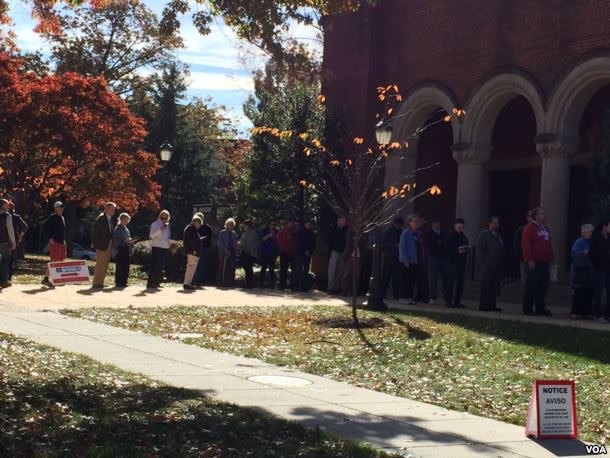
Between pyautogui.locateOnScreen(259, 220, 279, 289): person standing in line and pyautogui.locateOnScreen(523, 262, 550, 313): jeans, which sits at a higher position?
pyautogui.locateOnScreen(259, 220, 279, 289): person standing in line

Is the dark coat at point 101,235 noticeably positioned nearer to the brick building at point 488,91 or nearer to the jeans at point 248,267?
the jeans at point 248,267

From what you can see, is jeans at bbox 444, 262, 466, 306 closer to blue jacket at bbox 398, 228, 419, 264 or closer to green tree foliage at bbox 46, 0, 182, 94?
blue jacket at bbox 398, 228, 419, 264

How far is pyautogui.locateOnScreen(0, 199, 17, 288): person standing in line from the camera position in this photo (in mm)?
18984

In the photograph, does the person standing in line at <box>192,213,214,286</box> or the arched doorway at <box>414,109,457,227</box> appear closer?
the person standing in line at <box>192,213,214,286</box>

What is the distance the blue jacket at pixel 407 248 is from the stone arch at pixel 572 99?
537 cm

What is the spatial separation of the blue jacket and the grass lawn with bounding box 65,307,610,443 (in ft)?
8.99

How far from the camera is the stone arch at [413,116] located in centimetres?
2642

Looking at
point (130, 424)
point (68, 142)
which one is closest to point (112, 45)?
point (68, 142)

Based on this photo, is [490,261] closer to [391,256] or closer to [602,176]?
[391,256]

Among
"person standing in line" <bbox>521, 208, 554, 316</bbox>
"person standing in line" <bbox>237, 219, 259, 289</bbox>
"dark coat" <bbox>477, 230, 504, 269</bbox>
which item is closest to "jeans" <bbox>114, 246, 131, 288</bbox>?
"person standing in line" <bbox>237, 219, 259, 289</bbox>

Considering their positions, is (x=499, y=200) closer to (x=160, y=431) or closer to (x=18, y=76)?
(x=18, y=76)

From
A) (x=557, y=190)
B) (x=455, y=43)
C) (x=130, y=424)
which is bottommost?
(x=130, y=424)

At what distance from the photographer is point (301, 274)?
23.7m

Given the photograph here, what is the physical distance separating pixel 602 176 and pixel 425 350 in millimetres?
9253
